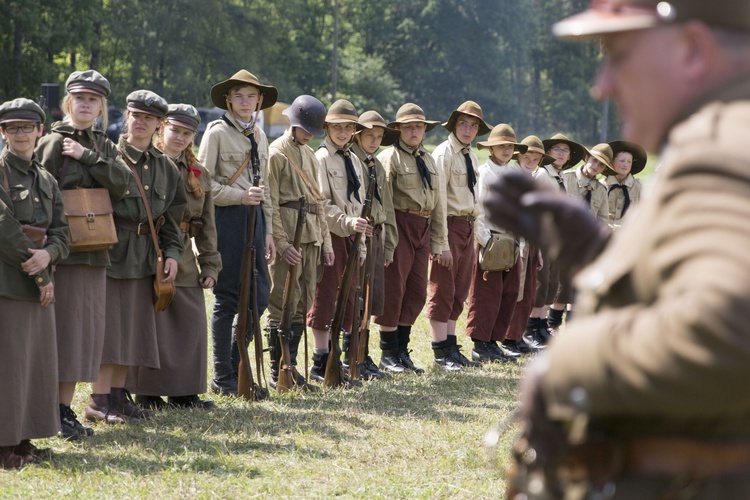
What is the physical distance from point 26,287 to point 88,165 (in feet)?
3.33

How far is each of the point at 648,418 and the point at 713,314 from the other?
33cm

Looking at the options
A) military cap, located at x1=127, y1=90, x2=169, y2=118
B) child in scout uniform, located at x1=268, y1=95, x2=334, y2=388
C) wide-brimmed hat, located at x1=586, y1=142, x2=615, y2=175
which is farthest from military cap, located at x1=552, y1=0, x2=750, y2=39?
wide-brimmed hat, located at x1=586, y1=142, x2=615, y2=175

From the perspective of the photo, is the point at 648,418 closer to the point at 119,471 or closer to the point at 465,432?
the point at 119,471

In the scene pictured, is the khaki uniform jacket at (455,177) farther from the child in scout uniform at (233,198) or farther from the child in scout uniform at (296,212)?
the child in scout uniform at (233,198)

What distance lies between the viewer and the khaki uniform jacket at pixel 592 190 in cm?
1259

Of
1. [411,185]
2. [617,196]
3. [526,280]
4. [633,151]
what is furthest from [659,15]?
[633,151]

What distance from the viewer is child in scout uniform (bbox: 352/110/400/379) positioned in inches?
378

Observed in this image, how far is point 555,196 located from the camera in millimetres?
2188

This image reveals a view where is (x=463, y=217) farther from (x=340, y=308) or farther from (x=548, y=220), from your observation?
(x=548, y=220)

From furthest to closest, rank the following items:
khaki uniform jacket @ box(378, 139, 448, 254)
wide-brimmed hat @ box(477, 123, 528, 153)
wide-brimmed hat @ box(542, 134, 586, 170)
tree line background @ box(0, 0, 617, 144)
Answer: tree line background @ box(0, 0, 617, 144) < wide-brimmed hat @ box(542, 134, 586, 170) < wide-brimmed hat @ box(477, 123, 528, 153) < khaki uniform jacket @ box(378, 139, 448, 254)

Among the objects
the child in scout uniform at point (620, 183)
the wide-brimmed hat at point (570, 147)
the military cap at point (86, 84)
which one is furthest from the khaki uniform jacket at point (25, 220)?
the child in scout uniform at point (620, 183)

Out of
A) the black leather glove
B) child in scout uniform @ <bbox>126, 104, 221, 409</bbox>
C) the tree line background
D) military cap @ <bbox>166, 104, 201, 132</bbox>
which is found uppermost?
the tree line background

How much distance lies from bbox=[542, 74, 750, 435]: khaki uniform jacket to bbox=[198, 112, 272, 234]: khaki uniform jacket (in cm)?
627

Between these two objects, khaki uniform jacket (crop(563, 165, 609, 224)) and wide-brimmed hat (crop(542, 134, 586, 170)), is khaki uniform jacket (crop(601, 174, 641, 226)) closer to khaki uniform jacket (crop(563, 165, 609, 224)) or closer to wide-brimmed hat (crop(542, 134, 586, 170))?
khaki uniform jacket (crop(563, 165, 609, 224))
